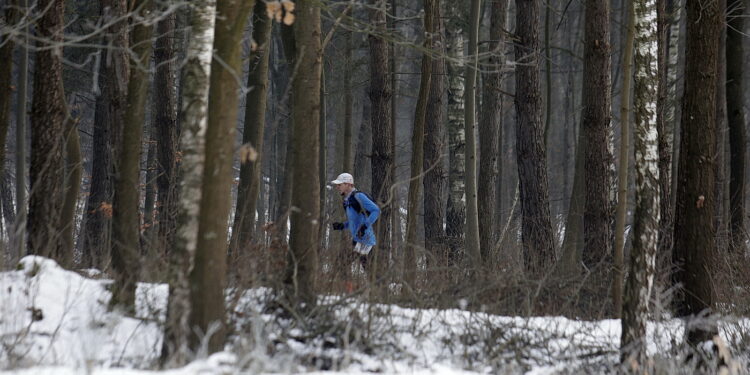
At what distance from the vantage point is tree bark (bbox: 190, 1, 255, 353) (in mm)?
5246

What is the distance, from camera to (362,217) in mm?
9961

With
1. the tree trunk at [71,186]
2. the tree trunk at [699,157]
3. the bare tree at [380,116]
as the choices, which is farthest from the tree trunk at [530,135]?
the tree trunk at [71,186]

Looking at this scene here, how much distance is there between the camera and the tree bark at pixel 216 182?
17.2 feet

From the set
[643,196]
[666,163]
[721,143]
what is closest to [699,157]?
[643,196]

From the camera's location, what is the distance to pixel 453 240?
607 inches

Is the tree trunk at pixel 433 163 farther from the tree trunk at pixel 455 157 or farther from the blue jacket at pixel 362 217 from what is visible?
the blue jacket at pixel 362 217

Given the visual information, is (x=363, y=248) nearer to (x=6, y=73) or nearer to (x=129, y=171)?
(x=129, y=171)

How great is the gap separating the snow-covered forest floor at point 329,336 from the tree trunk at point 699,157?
1.52 feet

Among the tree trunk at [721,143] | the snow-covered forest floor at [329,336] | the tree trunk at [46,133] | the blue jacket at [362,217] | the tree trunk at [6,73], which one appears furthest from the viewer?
the tree trunk at [721,143]

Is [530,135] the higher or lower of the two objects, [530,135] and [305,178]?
the higher

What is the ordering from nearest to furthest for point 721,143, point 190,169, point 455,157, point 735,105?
point 190,169 < point 735,105 < point 721,143 < point 455,157

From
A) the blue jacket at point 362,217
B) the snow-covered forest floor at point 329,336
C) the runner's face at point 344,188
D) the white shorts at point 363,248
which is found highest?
the runner's face at point 344,188

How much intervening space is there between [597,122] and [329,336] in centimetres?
593

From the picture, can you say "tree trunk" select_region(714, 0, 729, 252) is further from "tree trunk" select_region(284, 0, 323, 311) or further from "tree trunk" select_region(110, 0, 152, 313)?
"tree trunk" select_region(110, 0, 152, 313)
